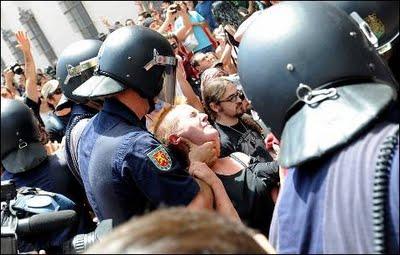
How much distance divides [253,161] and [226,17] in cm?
580

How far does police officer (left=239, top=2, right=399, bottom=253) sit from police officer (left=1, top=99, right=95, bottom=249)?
1689mm

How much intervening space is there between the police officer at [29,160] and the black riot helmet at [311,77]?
5.35 feet

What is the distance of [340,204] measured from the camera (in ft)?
3.56

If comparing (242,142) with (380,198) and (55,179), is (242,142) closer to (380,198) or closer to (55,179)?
(55,179)

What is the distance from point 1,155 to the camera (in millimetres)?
2832

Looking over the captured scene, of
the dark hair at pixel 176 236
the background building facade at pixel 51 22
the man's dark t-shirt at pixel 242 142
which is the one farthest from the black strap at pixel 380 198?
the background building facade at pixel 51 22

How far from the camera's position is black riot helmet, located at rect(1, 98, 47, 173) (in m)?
2.84

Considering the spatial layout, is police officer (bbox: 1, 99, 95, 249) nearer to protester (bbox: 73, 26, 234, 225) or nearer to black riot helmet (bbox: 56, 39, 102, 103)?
black riot helmet (bbox: 56, 39, 102, 103)

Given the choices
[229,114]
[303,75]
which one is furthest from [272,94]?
[229,114]

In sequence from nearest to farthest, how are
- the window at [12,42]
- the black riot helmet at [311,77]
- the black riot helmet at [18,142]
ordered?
the black riot helmet at [311,77] < the black riot helmet at [18,142] < the window at [12,42]

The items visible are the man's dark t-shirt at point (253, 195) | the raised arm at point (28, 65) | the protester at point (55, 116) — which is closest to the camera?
the man's dark t-shirt at point (253, 195)

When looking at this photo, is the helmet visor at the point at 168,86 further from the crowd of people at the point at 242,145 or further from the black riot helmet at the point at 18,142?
the black riot helmet at the point at 18,142

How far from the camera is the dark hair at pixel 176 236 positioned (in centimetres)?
81

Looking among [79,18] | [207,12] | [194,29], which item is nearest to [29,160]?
[194,29]
